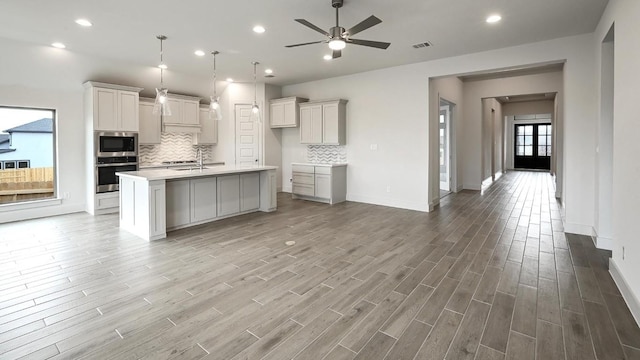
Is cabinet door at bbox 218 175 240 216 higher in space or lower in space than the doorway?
lower

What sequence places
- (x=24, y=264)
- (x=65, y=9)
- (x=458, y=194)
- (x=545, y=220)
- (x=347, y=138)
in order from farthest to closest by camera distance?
(x=458, y=194) → (x=347, y=138) → (x=545, y=220) → (x=65, y=9) → (x=24, y=264)

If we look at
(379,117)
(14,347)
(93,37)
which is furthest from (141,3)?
(379,117)

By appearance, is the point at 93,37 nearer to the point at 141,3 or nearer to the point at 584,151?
the point at 141,3

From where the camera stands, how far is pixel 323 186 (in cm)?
728

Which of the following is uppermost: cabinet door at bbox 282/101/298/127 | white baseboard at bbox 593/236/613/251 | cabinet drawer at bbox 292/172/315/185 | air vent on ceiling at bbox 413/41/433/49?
air vent on ceiling at bbox 413/41/433/49

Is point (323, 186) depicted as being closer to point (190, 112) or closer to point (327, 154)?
point (327, 154)

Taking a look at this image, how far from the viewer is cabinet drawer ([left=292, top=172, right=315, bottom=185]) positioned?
7.49 metres

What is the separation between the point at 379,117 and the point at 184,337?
18.9 feet

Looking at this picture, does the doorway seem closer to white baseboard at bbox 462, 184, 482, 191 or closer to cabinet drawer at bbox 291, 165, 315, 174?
white baseboard at bbox 462, 184, 482, 191

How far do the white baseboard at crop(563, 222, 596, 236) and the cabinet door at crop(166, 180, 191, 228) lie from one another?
578 centimetres

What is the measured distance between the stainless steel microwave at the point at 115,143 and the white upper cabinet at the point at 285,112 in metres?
3.22

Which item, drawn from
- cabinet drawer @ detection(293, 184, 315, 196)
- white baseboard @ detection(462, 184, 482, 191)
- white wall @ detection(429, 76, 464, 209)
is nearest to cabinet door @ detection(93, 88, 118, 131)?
cabinet drawer @ detection(293, 184, 315, 196)

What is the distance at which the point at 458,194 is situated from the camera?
333 inches

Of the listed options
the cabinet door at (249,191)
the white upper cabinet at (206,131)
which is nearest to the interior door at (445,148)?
the cabinet door at (249,191)
